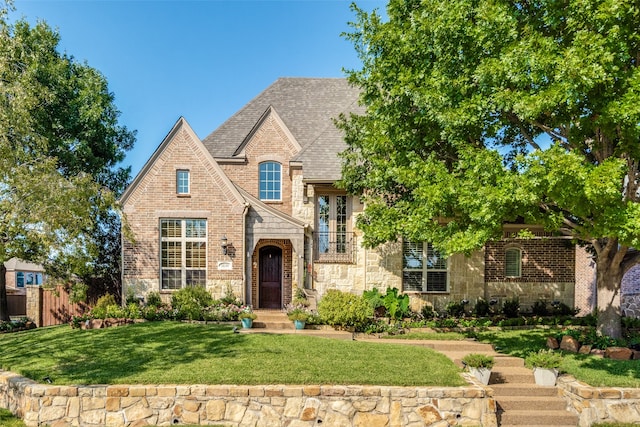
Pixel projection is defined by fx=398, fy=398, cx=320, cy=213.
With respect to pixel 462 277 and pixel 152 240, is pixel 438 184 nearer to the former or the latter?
pixel 462 277

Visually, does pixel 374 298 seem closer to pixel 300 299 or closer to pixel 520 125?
pixel 300 299

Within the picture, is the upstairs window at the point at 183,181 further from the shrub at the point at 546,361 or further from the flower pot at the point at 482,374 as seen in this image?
the shrub at the point at 546,361

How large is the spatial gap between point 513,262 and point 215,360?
483 inches

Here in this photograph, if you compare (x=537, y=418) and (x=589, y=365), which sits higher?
(x=589, y=365)

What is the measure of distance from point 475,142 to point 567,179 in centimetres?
325

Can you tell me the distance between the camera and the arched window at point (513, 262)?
15.7 m

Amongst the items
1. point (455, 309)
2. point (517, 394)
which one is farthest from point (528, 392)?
point (455, 309)

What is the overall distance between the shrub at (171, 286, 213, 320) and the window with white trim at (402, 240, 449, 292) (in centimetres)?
740

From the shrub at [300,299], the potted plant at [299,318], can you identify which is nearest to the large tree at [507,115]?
the potted plant at [299,318]

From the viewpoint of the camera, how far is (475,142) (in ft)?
34.4

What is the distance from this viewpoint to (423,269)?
15.4 metres

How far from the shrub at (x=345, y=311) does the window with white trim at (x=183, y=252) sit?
5.09 meters

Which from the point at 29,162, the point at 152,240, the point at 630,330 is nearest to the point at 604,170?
the point at 630,330

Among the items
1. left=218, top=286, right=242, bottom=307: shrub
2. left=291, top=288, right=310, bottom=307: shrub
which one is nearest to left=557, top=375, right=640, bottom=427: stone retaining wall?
left=291, top=288, right=310, bottom=307: shrub
